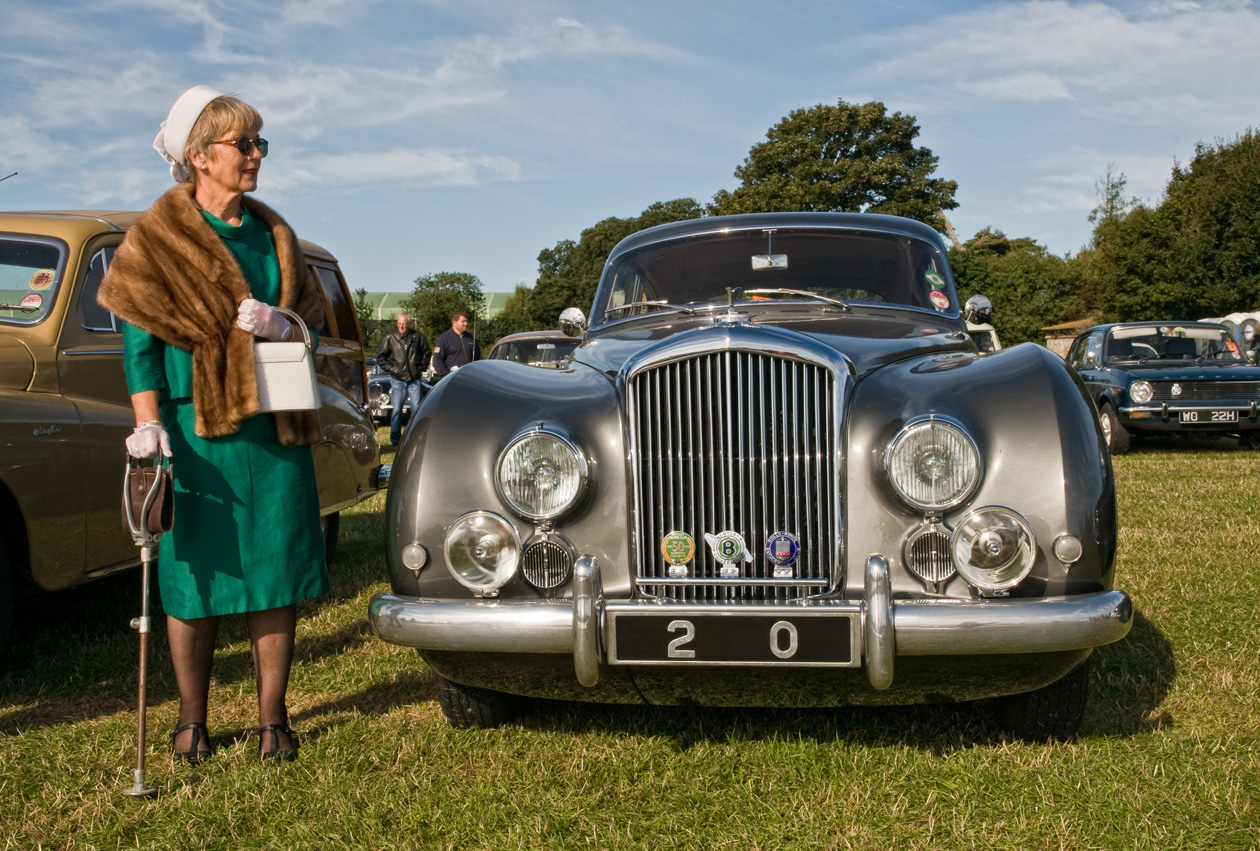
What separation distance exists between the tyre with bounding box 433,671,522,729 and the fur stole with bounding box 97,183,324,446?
101 cm

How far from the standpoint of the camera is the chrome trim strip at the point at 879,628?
2475 millimetres

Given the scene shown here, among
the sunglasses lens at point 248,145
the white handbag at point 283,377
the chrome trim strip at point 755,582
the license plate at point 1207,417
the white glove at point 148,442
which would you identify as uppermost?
the sunglasses lens at point 248,145

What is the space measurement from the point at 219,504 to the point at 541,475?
2.97ft

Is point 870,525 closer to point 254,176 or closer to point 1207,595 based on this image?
point 254,176

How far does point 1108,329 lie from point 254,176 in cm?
1206

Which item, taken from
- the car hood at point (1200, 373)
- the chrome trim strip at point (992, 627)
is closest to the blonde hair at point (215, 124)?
the chrome trim strip at point (992, 627)

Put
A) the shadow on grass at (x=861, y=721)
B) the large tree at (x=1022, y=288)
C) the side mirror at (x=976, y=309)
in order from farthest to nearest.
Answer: the large tree at (x=1022, y=288)
the side mirror at (x=976, y=309)
the shadow on grass at (x=861, y=721)

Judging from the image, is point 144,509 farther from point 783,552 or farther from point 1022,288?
point 1022,288

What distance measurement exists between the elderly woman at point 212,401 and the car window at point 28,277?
5.95ft

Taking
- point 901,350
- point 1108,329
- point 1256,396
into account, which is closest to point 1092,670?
point 901,350

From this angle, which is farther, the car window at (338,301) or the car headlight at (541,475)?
the car window at (338,301)

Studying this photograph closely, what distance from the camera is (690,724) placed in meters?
3.28

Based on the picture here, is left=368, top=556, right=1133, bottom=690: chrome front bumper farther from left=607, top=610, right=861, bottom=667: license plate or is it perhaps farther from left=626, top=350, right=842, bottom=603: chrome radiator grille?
left=626, top=350, right=842, bottom=603: chrome radiator grille

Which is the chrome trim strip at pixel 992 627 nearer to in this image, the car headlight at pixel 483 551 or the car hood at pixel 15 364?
the car headlight at pixel 483 551
